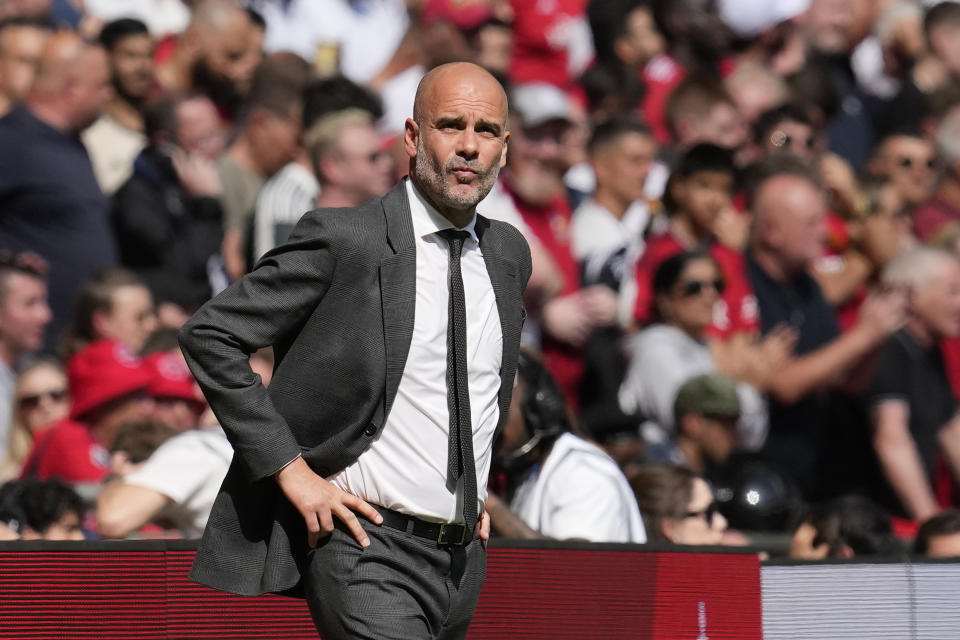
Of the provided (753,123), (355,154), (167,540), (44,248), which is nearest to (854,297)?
(753,123)

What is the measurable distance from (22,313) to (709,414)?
3.34 m

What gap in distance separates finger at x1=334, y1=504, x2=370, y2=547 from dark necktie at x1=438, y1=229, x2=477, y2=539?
0.25m

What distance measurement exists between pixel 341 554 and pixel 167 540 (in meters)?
1.19

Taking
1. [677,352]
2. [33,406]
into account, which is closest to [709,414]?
[677,352]

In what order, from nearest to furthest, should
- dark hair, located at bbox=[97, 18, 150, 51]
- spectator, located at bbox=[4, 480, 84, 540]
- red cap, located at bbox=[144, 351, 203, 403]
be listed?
spectator, located at bbox=[4, 480, 84, 540] → red cap, located at bbox=[144, 351, 203, 403] → dark hair, located at bbox=[97, 18, 150, 51]

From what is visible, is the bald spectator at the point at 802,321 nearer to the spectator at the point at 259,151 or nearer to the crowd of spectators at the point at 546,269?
the crowd of spectators at the point at 546,269

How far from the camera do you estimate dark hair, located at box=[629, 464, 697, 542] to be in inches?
252

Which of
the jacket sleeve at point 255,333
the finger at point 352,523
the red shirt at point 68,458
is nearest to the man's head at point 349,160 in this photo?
the red shirt at point 68,458

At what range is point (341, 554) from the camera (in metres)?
3.56

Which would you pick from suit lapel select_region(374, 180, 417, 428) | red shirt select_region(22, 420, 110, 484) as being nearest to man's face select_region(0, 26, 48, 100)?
red shirt select_region(22, 420, 110, 484)

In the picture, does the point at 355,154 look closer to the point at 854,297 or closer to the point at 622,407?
the point at 622,407

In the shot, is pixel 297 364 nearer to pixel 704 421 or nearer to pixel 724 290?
pixel 704 421

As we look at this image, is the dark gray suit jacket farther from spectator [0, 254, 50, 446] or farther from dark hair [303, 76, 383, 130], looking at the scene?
dark hair [303, 76, 383, 130]

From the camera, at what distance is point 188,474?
569cm
